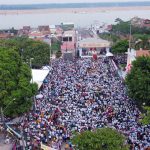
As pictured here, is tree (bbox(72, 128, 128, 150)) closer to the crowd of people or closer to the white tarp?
the crowd of people

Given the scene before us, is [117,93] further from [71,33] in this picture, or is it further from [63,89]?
[71,33]

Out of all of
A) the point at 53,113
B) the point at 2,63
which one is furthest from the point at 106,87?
the point at 2,63

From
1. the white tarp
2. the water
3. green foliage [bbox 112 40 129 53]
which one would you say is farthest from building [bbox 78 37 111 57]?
the water

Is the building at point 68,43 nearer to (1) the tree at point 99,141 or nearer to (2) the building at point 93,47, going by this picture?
(2) the building at point 93,47

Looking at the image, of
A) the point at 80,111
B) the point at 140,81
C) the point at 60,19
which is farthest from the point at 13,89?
the point at 60,19

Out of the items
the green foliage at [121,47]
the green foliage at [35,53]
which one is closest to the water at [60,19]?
the green foliage at [121,47]
